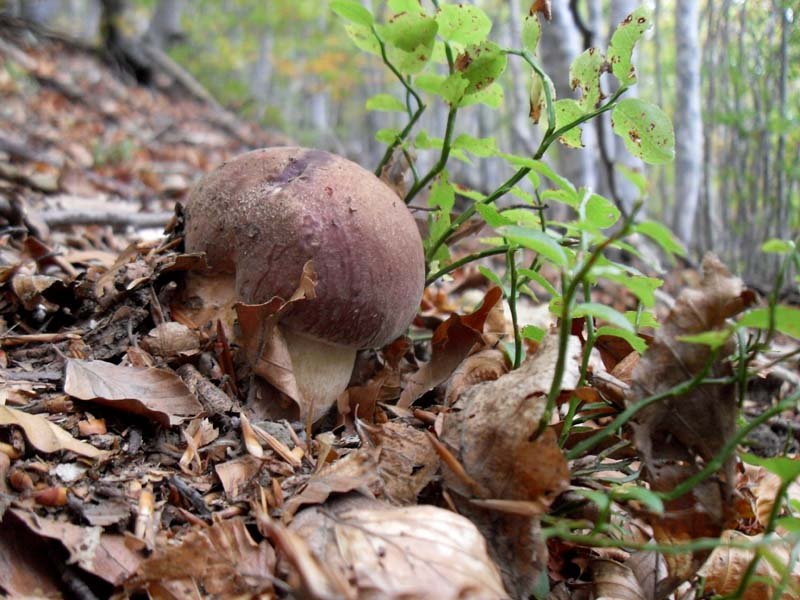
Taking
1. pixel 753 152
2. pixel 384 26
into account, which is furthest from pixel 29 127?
pixel 753 152

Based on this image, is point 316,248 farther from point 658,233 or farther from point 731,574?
point 731,574

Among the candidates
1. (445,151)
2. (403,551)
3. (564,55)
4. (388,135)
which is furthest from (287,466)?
(564,55)

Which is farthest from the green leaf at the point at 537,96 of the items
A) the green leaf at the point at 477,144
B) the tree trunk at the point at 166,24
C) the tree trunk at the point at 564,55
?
the tree trunk at the point at 166,24

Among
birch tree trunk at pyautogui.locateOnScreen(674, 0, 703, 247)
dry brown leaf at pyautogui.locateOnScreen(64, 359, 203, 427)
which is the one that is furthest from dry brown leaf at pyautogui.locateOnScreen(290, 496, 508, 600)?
birch tree trunk at pyautogui.locateOnScreen(674, 0, 703, 247)

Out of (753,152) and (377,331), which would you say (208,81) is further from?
(377,331)

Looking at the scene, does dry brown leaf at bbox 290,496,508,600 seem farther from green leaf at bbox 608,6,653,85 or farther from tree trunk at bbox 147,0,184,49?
tree trunk at bbox 147,0,184,49

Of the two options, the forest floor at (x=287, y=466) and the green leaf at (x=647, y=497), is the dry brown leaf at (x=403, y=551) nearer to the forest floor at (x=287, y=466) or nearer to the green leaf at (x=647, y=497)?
the forest floor at (x=287, y=466)
